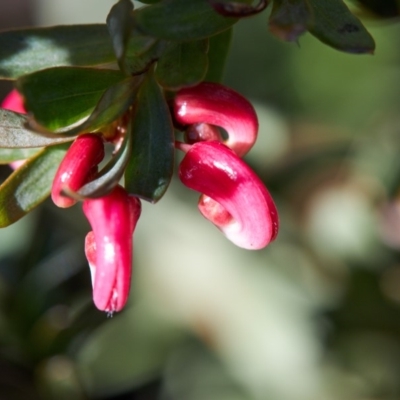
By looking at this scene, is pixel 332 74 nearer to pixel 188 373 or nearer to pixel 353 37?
pixel 188 373

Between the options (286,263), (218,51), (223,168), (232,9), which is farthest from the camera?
(286,263)

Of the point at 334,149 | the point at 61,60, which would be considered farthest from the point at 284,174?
the point at 61,60

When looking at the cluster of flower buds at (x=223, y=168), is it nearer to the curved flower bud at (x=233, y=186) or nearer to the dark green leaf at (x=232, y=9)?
the curved flower bud at (x=233, y=186)

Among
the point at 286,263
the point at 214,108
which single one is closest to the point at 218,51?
the point at 214,108

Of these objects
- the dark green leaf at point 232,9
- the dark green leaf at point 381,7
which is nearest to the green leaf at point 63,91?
the dark green leaf at point 232,9

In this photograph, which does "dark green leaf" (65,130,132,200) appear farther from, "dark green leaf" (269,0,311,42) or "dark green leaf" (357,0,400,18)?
"dark green leaf" (357,0,400,18)

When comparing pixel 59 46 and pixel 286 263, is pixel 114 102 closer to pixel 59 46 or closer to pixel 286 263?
pixel 59 46
